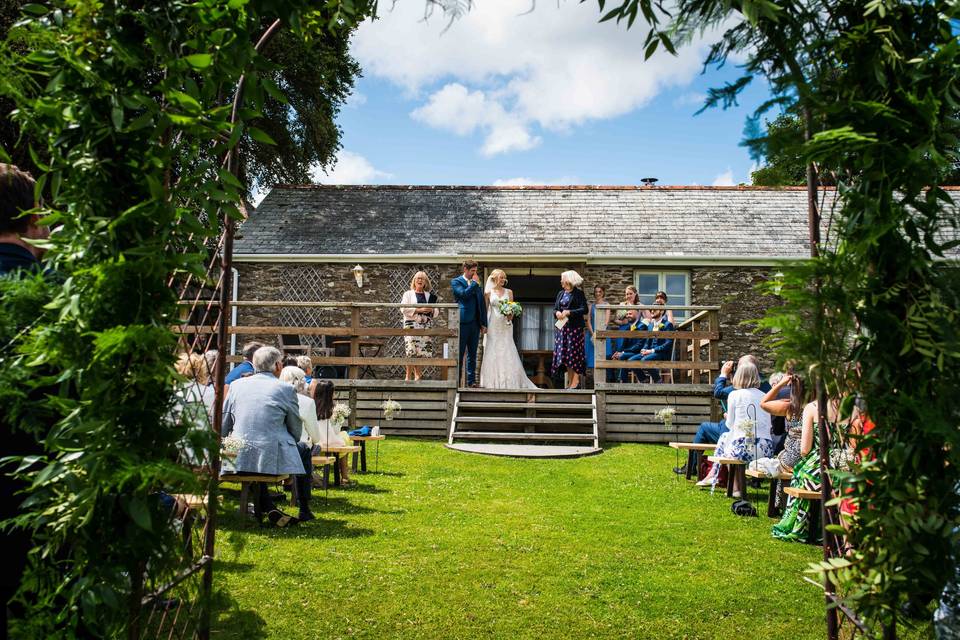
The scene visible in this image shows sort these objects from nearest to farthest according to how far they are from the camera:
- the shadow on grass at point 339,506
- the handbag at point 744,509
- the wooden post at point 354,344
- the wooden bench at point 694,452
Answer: the shadow on grass at point 339,506 → the handbag at point 744,509 → the wooden bench at point 694,452 → the wooden post at point 354,344

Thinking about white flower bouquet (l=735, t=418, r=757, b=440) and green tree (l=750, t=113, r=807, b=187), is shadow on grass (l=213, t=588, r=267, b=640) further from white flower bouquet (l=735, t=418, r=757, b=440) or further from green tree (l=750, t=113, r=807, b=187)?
white flower bouquet (l=735, t=418, r=757, b=440)

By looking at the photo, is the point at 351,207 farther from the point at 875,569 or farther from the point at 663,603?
the point at 875,569

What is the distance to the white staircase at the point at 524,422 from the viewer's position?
1141 cm

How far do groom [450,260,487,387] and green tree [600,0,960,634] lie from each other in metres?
10.2

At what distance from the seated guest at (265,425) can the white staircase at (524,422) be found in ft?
15.8

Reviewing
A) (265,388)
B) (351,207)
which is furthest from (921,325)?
(351,207)

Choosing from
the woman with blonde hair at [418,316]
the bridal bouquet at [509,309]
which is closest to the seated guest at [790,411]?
the bridal bouquet at [509,309]

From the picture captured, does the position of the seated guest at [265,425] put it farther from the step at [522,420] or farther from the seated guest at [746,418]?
the step at [522,420]

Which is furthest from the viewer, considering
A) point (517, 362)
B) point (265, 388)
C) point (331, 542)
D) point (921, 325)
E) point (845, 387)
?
point (517, 362)

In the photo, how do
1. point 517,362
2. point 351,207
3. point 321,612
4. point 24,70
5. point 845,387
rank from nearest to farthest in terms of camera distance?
point 24,70, point 845,387, point 321,612, point 517,362, point 351,207

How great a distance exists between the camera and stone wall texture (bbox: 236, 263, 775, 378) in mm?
16547

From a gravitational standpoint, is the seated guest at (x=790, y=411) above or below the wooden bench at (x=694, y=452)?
above

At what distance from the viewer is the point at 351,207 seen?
18.5 metres

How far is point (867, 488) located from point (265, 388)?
4.75m
